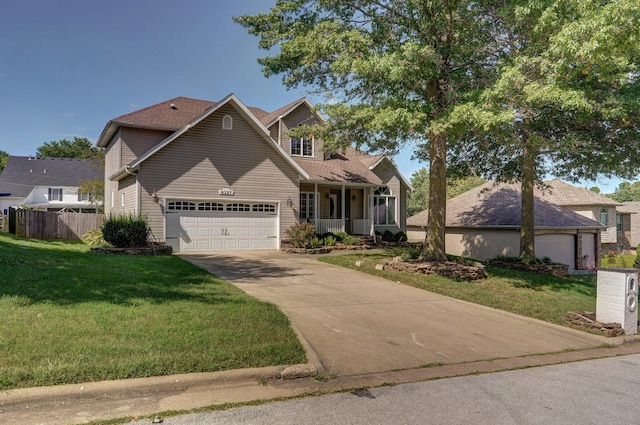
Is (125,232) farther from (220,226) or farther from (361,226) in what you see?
(361,226)

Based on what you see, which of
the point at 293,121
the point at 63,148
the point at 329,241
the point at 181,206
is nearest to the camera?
the point at 181,206

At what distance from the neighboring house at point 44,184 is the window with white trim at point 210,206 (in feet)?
91.4

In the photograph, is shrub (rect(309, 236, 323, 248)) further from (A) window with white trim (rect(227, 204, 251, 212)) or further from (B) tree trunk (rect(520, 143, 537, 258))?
(B) tree trunk (rect(520, 143, 537, 258))

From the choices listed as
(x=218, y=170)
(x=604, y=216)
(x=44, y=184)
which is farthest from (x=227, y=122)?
(x=44, y=184)

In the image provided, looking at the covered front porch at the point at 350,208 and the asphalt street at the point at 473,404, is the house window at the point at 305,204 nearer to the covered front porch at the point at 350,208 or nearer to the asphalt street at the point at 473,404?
the covered front porch at the point at 350,208

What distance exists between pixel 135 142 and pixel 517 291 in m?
17.4

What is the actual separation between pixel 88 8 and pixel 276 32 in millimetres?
8036

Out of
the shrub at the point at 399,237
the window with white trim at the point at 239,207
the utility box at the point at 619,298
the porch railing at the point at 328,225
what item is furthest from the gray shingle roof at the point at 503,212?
the utility box at the point at 619,298

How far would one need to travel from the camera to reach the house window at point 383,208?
79.5ft

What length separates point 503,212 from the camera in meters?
23.1

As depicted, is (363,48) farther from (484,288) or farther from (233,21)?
(484,288)

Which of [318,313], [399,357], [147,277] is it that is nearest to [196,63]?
[147,277]

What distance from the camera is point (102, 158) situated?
30.8 meters

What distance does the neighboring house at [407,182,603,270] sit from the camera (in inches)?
862
